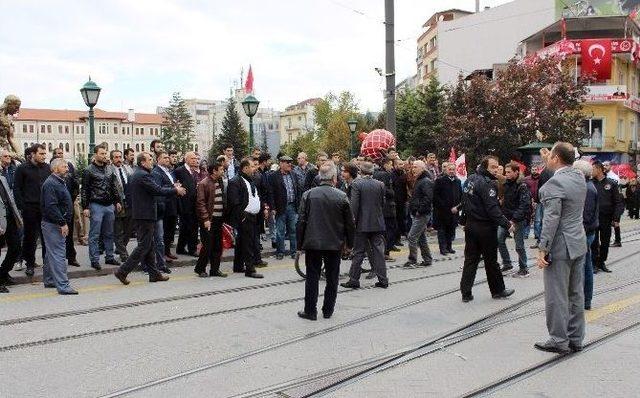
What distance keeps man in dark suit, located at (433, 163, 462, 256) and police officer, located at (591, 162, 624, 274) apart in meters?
2.88

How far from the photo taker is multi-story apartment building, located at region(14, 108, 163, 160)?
141 metres

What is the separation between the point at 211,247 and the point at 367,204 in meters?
2.88

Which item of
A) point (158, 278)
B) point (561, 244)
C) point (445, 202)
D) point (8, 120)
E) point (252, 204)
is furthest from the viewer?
point (445, 202)

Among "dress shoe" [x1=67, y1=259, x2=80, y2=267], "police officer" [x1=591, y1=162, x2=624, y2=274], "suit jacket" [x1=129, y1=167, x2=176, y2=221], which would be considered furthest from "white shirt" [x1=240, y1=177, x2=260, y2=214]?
"police officer" [x1=591, y1=162, x2=624, y2=274]

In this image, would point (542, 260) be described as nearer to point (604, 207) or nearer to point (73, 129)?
point (604, 207)

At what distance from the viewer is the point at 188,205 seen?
42.9ft

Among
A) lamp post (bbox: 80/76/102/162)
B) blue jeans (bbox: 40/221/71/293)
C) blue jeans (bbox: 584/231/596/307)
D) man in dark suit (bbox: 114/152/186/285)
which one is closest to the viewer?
blue jeans (bbox: 584/231/596/307)

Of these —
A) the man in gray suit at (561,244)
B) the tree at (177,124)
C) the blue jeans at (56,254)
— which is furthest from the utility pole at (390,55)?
the tree at (177,124)

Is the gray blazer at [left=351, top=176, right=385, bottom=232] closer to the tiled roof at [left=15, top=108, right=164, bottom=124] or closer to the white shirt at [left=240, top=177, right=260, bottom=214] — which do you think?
the white shirt at [left=240, top=177, right=260, bottom=214]

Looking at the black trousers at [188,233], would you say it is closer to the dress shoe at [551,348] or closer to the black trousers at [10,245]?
the black trousers at [10,245]

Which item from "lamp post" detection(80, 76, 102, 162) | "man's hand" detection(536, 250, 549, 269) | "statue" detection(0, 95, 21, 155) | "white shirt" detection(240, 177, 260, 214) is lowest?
"man's hand" detection(536, 250, 549, 269)

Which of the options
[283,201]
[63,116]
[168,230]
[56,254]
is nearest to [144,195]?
[56,254]

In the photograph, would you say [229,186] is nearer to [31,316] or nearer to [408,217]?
[31,316]

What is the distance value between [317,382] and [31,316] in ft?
13.9
